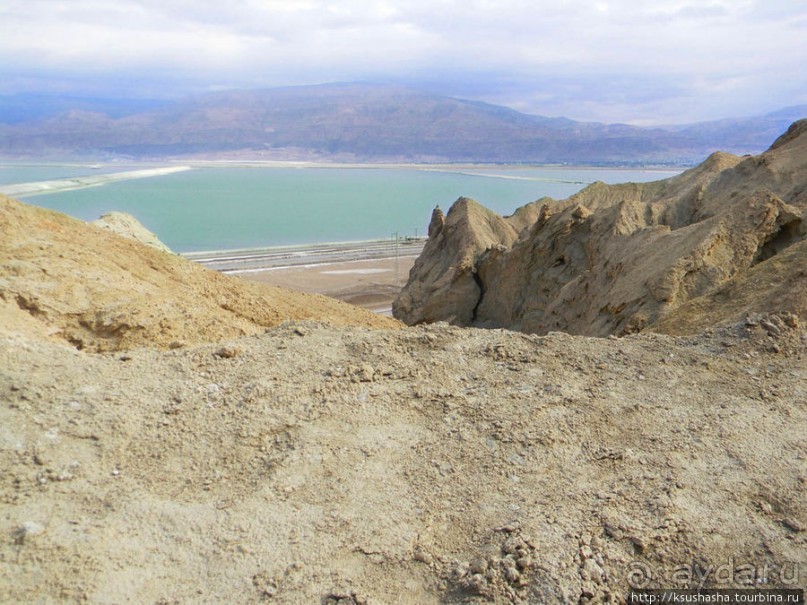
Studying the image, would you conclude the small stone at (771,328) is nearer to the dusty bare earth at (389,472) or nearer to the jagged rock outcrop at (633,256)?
the dusty bare earth at (389,472)

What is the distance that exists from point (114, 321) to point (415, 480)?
4.10 meters

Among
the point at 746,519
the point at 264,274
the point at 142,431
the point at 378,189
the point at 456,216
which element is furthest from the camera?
the point at 378,189

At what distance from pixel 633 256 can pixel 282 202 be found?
268ft

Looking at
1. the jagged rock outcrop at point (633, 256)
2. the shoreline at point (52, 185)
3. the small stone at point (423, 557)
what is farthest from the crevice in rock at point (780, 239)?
the shoreline at point (52, 185)

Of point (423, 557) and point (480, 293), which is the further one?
point (480, 293)

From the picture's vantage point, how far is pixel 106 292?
7602 mm

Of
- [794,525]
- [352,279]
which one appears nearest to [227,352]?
[794,525]

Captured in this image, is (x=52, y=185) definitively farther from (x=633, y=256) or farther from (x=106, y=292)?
(x=106, y=292)

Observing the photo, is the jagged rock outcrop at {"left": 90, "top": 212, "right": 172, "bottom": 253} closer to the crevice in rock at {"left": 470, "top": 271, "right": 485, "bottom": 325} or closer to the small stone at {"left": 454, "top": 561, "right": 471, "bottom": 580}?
the crevice in rock at {"left": 470, "top": 271, "right": 485, "bottom": 325}

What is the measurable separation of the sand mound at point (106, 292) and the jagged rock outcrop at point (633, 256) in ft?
19.0

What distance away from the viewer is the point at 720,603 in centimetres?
373

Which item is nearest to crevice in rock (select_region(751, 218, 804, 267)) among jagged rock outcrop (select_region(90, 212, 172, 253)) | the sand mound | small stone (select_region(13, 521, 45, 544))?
the sand mound

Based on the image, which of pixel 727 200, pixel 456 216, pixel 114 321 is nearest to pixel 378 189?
pixel 456 216

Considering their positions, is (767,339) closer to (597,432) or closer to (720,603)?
(597,432)
